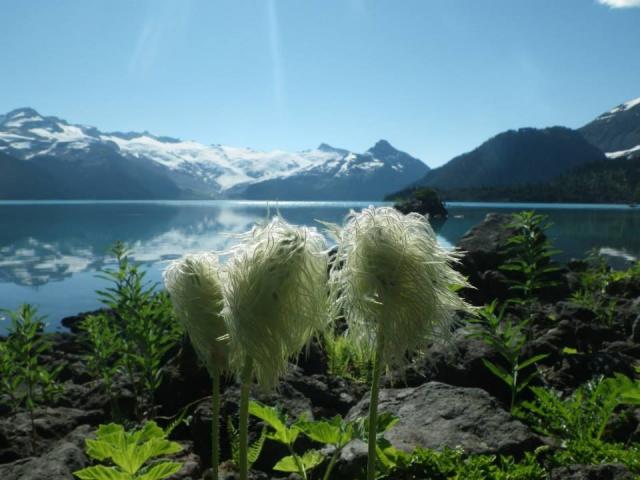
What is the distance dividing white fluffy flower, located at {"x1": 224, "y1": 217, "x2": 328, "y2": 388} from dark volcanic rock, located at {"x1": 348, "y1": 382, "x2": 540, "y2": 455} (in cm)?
240

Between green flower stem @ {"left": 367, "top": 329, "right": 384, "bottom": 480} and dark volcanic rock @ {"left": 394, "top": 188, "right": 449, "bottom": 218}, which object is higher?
green flower stem @ {"left": 367, "top": 329, "right": 384, "bottom": 480}

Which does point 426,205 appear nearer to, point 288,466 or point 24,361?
point 24,361

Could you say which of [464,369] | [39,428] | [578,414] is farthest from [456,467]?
[39,428]

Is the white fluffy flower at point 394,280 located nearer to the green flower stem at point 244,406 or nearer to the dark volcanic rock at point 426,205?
the green flower stem at point 244,406

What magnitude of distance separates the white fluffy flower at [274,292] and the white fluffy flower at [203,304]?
1.03 ft

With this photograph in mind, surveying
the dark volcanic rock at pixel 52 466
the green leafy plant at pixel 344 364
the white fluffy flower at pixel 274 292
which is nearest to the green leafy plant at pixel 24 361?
the dark volcanic rock at pixel 52 466

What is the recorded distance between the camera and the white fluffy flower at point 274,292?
1954 mm

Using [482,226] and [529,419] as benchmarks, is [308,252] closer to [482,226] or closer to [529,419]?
[529,419]

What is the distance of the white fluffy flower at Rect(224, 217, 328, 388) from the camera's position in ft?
6.41

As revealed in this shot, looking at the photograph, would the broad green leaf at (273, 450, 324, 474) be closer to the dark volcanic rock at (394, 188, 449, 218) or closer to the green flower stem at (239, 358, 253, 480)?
the green flower stem at (239, 358, 253, 480)

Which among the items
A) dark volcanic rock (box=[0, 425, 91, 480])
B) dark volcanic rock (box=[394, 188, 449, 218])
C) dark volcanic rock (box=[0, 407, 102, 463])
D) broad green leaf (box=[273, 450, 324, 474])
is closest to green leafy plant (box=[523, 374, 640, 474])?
broad green leaf (box=[273, 450, 324, 474])

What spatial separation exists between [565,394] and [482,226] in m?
10.3

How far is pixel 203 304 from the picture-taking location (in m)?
2.40

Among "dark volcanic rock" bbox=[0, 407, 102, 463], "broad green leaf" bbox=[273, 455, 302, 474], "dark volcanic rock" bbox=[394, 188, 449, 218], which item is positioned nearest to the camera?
"broad green leaf" bbox=[273, 455, 302, 474]
